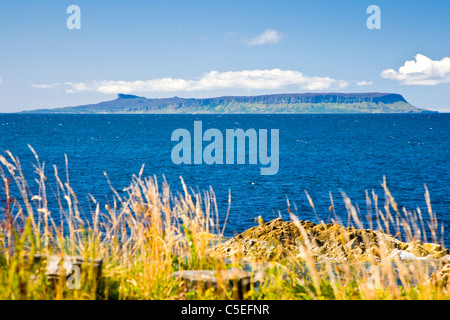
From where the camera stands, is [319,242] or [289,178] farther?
[289,178]

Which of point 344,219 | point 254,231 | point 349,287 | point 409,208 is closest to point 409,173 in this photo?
point 409,208

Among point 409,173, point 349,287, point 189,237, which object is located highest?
point 189,237

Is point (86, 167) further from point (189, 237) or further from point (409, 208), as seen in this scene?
point (189, 237)

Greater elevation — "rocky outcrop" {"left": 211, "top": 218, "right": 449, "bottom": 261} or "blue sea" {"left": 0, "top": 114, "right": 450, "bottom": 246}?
"rocky outcrop" {"left": 211, "top": 218, "right": 449, "bottom": 261}

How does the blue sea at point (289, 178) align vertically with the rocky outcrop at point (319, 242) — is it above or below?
below

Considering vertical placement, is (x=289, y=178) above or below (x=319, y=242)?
below

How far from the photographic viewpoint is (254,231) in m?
20.5

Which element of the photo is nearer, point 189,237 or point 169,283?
point 169,283

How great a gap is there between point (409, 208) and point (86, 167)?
3254 cm

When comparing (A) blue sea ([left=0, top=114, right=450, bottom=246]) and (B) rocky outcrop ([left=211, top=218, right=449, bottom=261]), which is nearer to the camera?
(B) rocky outcrop ([left=211, top=218, right=449, bottom=261])

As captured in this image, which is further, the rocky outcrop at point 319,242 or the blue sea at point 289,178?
the blue sea at point 289,178
